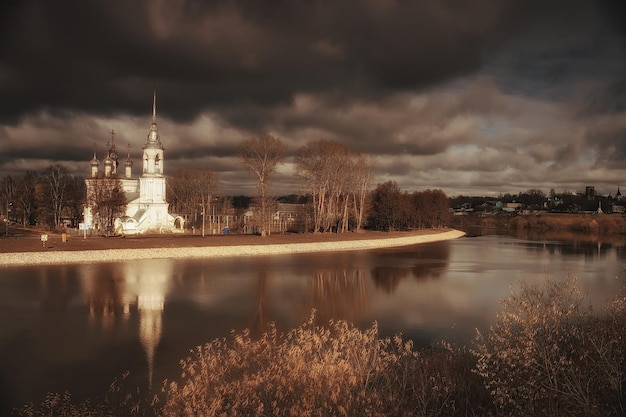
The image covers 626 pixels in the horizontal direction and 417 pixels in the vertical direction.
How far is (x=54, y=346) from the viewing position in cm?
1520

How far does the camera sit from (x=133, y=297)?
2383 cm

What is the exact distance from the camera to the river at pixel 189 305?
1329cm

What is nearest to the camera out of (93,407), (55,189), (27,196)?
(93,407)

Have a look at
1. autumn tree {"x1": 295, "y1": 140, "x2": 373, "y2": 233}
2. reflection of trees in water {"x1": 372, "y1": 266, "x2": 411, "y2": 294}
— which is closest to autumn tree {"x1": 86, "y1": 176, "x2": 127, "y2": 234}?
autumn tree {"x1": 295, "y1": 140, "x2": 373, "y2": 233}

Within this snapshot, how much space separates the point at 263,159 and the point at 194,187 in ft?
105

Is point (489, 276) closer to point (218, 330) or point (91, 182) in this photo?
point (218, 330)

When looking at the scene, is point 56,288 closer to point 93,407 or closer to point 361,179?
point 93,407

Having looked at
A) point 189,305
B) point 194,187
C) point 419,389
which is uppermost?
point 194,187

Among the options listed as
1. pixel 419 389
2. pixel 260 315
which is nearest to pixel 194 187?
pixel 260 315

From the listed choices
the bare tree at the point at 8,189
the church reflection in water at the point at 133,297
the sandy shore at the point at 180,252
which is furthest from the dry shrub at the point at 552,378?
the bare tree at the point at 8,189

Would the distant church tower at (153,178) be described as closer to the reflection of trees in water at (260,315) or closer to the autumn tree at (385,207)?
the autumn tree at (385,207)

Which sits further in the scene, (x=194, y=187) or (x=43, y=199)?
(x=194, y=187)

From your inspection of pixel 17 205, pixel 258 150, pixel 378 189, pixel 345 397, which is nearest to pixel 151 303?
pixel 345 397

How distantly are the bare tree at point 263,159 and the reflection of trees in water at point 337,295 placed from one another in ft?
79.5
